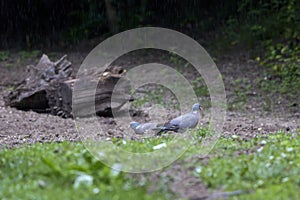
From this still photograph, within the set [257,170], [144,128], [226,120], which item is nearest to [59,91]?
[226,120]

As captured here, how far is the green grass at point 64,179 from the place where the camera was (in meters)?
4.60

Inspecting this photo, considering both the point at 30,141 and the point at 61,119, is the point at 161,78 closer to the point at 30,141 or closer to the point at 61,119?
the point at 61,119

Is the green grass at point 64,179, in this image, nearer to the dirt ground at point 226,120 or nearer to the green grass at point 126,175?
the green grass at point 126,175

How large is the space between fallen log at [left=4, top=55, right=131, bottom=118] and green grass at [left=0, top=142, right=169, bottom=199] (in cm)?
439

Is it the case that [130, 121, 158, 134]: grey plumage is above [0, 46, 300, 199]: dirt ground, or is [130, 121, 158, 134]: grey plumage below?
above

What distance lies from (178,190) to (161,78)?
9723mm

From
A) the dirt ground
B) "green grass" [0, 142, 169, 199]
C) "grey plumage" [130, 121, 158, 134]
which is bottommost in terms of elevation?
the dirt ground

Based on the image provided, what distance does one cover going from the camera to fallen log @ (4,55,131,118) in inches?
402

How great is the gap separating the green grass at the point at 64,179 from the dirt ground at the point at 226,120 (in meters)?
0.44

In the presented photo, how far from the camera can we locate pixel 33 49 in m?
18.5

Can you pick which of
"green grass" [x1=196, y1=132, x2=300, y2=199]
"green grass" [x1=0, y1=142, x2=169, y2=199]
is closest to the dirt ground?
"green grass" [x1=196, y1=132, x2=300, y2=199]

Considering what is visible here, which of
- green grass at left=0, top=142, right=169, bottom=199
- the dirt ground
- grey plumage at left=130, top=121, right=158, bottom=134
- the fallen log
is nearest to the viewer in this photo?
green grass at left=0, top=142, right=169, bottom=199

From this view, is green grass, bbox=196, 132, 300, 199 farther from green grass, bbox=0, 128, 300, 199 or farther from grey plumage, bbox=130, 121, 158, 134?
grey plumage, bbox=130, 121, 158, 134

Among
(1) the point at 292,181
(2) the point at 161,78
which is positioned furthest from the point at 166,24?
(1) the point at 292,181
